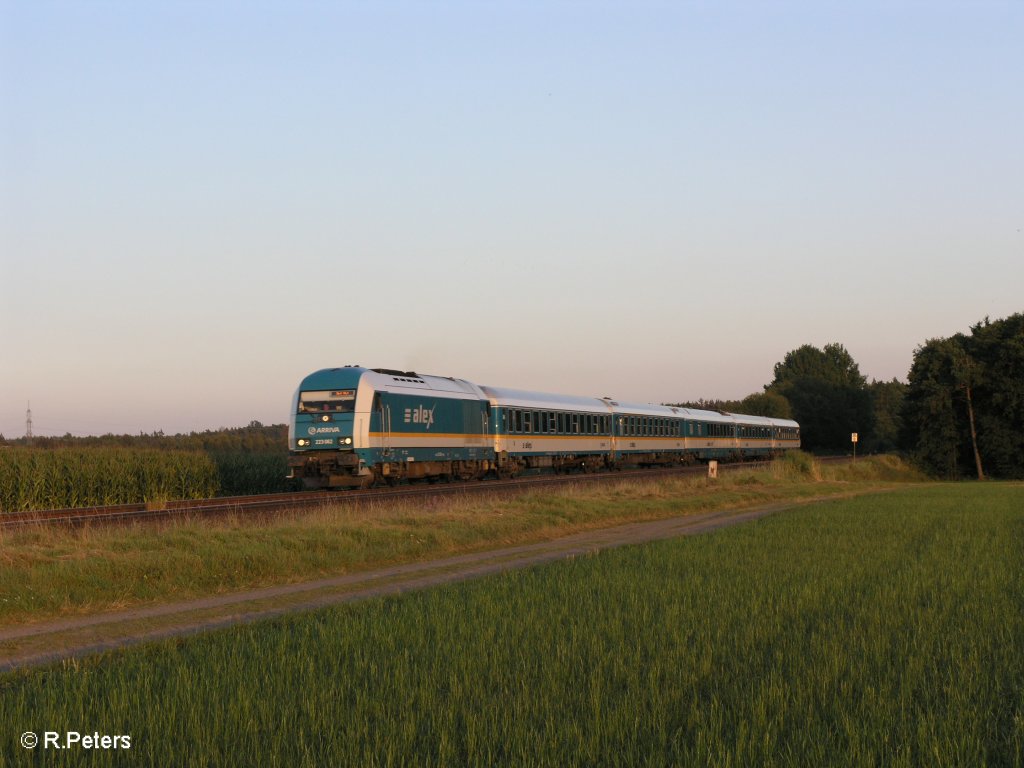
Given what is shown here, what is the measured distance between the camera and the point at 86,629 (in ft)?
43.7

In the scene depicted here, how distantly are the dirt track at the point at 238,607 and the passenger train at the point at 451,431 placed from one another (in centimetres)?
1293

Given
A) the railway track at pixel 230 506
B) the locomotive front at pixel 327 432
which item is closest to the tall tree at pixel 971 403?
the railway track at pixel 230 506

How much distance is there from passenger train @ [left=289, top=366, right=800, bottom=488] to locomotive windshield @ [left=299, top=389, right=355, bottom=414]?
0.03m

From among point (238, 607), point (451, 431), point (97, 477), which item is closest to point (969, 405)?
point (451, 431)

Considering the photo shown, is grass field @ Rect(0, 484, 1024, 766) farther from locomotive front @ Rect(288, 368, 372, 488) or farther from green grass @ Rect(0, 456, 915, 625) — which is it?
locomotive front @ Rect(288, 368, 372, 488)

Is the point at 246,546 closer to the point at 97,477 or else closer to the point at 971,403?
the point at 97,477

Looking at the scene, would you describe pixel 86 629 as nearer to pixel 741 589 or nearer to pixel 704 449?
pixel 741 589

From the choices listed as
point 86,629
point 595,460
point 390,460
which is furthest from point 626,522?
point 595,460

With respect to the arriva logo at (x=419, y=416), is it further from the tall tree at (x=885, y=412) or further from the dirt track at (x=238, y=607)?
the tall tree at (x=885, y=412)

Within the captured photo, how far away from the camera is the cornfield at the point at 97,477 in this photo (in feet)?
103

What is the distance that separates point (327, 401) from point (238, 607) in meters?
21.6

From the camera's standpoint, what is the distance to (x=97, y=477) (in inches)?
1305

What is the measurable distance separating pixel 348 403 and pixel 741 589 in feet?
77.2

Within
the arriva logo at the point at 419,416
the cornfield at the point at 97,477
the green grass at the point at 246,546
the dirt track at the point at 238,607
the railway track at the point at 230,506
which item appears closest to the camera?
the dirt track at the point at 238,607
